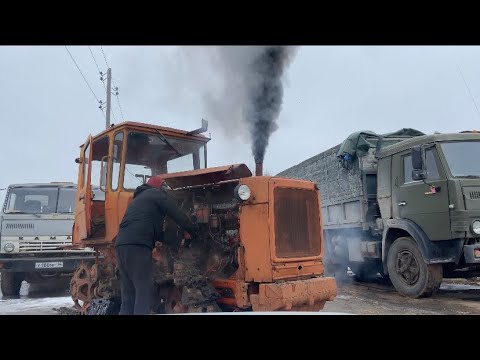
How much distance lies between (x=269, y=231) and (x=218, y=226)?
2.50ft

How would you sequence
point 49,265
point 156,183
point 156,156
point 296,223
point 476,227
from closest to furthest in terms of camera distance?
point 156,183
point 296,223
point 156,156
point 476,227
point 49,265

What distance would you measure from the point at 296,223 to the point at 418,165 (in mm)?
3276

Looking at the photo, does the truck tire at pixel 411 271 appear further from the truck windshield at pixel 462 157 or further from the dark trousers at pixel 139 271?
the dark trousers at pixel 139 271

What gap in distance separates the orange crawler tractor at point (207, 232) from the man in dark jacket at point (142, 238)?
322 millimetres

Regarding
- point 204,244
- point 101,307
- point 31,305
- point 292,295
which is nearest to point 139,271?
point 204,244

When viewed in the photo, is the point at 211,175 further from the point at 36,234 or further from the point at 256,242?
the point at 36,234

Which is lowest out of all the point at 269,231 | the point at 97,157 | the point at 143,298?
the point at 143,298

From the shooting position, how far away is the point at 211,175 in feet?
15.0

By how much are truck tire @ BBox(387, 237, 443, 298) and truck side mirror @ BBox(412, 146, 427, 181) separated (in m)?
1.21

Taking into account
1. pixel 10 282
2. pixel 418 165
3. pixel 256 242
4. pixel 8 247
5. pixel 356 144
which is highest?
pixel 356 144

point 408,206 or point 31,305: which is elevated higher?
point 408,206
